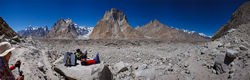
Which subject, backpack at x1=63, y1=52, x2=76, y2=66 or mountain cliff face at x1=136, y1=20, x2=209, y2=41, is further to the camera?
mountain cliff face at x1=136, y1=20, x2=209, y2=41

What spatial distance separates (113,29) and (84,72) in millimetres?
44940

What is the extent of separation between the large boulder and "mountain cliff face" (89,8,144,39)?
4034 cm

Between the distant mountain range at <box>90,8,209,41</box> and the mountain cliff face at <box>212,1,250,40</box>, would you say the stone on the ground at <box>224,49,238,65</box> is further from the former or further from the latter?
the distant mountain range at <box>90,8,209,41</box>

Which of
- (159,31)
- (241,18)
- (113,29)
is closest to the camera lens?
(241,18)

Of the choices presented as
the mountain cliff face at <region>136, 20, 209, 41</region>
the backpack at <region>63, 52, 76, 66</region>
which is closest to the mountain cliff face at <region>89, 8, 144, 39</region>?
the mountain cliff face at <region>136, 20, 209, 41</region>

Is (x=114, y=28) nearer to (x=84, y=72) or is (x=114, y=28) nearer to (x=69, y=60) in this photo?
(x=69, y=60)

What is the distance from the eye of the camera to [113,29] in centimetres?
4841

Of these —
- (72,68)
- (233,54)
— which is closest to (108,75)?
(72,68)

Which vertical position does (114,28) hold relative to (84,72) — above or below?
above

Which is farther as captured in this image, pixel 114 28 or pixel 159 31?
pixel 159 31

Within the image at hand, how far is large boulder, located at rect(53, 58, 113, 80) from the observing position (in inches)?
143

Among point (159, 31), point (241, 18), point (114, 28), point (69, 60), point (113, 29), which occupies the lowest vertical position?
point (69, 60)

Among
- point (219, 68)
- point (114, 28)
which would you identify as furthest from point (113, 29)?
point (219, 68)

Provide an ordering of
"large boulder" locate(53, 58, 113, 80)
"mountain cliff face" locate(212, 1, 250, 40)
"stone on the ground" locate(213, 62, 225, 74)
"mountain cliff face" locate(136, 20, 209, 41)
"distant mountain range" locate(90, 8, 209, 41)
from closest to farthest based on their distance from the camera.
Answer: "stone on the ground" locate(213, 62, 225, 74), "large boulder" locate(53, 58, 113, 80), "mountain cliff face" locate(212, 1, 250, 40), "distant mountain range" locate(90, 8, 209, 41), "mountain cliff face" locate(136, 20, 209, 41)
